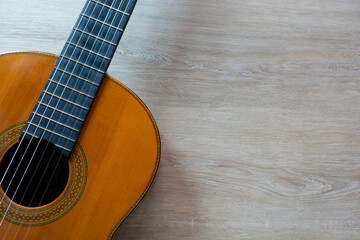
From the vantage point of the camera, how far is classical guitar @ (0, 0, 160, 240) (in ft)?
2.60

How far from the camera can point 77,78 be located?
2.67 ft

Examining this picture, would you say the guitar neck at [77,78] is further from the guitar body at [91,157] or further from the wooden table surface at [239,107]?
the wooden table surface at [239,107]

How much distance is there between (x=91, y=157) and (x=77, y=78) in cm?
20

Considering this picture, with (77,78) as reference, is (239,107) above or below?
below

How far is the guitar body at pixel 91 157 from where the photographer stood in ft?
2.56

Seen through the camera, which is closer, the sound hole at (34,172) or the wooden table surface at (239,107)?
the sound hole at (34,172)

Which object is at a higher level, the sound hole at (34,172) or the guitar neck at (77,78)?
the guitar neck at (77,78)

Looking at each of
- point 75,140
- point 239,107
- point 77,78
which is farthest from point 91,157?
point 239,107

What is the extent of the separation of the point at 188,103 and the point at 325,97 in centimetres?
48

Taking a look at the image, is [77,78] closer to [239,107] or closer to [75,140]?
[75,140]

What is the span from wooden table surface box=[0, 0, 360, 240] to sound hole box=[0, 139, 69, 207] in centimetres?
30

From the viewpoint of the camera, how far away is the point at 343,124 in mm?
1146

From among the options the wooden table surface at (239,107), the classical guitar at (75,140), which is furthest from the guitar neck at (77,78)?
the wooden table surface at (239,107)

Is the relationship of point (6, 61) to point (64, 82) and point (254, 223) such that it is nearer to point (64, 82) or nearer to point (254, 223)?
point (64, 82)
